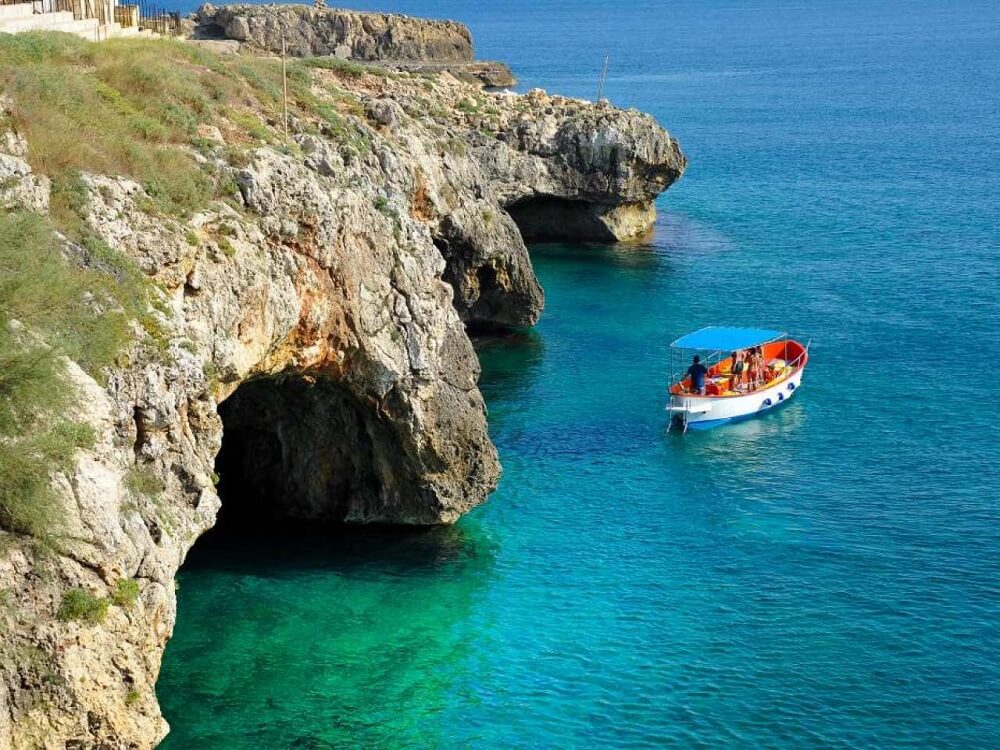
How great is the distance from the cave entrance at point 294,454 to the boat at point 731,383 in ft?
48.5

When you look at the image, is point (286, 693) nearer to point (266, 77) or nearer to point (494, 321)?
point (266, 77)

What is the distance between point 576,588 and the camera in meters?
33.7

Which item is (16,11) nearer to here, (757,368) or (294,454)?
(294,454)

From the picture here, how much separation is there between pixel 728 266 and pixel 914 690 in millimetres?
42971

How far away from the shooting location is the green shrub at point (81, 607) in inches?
736

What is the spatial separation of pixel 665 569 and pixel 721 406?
14.0 meters

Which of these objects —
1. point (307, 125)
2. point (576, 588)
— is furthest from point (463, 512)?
point (307, 125)

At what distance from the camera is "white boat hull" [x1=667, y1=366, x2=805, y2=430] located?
154 ft

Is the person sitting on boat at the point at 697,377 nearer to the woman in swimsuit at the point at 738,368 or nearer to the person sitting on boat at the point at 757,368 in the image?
the woman in swimsuit at the point at 738,368

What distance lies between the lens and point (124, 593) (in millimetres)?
19672

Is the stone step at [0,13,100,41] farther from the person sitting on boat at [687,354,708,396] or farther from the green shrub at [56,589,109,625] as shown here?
the green shrub at [56,589,109,625]

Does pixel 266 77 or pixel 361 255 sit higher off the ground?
pixel 266 77

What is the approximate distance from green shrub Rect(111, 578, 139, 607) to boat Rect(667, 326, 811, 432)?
96.7ft

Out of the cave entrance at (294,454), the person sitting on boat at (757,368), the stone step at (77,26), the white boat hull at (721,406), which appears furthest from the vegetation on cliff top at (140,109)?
the person sitting on boat at (757,368)
